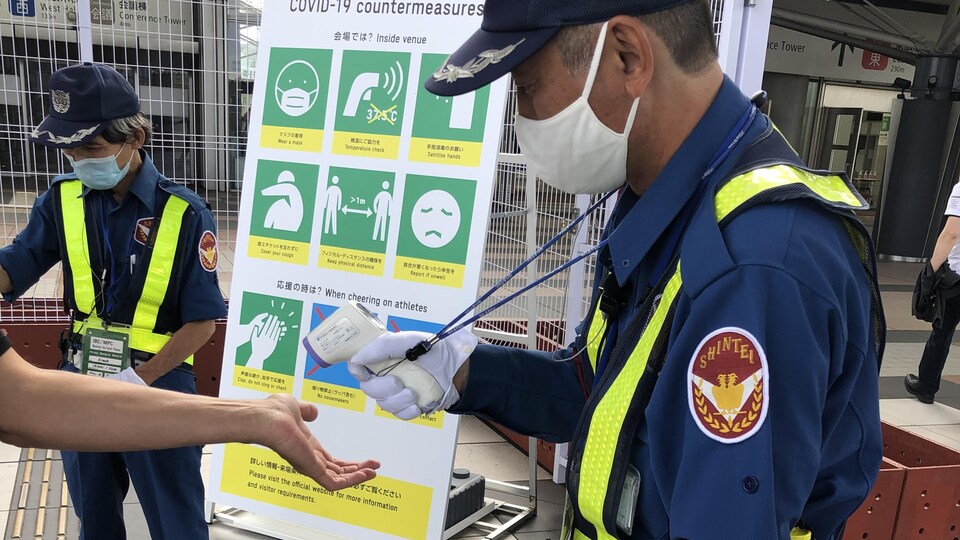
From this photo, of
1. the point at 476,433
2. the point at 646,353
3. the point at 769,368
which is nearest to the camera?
the point at 769,368

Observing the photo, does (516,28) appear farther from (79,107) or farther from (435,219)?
(79,107)

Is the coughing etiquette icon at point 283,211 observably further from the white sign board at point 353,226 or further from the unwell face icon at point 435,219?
the unwell face icon at point 435,219

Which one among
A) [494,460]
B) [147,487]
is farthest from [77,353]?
[494,460]

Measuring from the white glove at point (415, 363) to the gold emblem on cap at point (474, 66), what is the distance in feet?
1.94

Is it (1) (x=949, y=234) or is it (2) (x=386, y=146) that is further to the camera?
(1) (x=949, y=234)

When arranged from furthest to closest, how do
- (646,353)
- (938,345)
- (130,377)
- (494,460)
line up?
(938,345) < (494,460) < (130,377) < (646,353)

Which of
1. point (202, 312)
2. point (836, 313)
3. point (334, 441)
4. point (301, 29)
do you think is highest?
point (301, 29)

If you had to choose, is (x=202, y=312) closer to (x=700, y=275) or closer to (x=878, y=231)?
(x=700, y=275)

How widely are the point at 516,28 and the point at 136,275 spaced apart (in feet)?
5.72

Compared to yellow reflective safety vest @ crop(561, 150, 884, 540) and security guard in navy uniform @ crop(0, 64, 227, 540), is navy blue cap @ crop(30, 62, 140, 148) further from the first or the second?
yellow reflective safety vest @ crop(561, 150, 884, 540)

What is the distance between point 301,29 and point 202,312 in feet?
3.79

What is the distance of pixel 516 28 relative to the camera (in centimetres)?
100

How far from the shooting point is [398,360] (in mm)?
1529

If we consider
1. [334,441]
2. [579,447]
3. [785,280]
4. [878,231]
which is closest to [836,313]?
[785,280]
